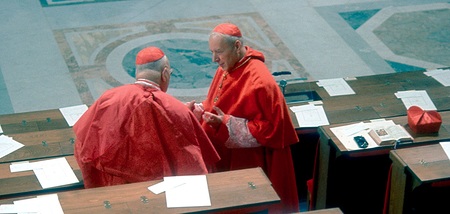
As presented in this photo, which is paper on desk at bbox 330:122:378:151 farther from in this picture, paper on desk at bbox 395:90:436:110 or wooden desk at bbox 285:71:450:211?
paper on desk at bbox 395:90:436:110

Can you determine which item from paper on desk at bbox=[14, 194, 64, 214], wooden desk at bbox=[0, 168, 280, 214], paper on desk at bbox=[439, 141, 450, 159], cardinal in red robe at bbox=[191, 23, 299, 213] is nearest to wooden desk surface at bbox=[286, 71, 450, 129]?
cardinal in red robe at bbox=[191, 23, 299, 213]

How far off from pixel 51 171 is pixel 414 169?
9.05 feet

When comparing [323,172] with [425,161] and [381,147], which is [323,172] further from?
[425,161]

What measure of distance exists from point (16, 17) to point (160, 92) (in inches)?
271

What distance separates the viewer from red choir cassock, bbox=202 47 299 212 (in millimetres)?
6582

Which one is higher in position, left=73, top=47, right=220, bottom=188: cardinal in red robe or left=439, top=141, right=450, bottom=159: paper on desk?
left=73, top=47, right=220, bottom=188: cardinal in red robe

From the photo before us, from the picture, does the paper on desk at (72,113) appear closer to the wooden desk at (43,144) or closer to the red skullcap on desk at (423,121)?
the wooden desk at (43,144)

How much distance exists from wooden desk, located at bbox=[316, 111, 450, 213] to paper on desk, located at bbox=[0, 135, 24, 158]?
101 inches

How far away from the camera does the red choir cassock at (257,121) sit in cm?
658

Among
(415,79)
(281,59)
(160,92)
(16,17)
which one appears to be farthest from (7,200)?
(16,17)

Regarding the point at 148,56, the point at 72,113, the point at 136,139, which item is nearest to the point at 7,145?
the point at 72,113

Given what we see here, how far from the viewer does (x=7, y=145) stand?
22.5ft

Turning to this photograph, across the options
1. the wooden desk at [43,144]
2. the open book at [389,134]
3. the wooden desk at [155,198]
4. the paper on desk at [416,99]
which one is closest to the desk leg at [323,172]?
the open book at [389,134]

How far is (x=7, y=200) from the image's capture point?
5555 mm
